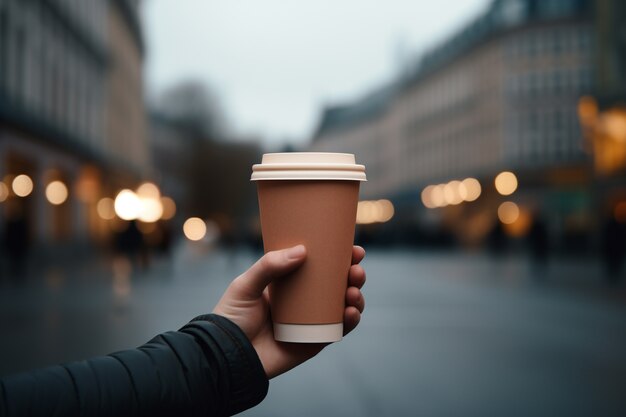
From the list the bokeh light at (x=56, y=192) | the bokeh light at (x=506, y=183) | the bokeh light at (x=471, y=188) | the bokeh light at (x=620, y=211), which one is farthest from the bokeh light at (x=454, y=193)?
the bokeh light at (x=56, y=192)

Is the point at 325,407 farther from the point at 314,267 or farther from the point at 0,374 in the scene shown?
the point at 314,267

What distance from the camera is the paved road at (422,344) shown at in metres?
6.68

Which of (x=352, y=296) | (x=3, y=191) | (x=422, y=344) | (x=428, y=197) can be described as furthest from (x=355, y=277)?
(x=428, y=197)

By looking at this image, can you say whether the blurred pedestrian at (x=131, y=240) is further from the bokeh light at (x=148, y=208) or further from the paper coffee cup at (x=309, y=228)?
the paper coffee cup at (x=309, y=228)

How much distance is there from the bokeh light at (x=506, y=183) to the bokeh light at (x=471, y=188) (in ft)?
6.72

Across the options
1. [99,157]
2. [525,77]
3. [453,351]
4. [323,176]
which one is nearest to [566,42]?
[525,77]

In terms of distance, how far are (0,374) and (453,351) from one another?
4616mm

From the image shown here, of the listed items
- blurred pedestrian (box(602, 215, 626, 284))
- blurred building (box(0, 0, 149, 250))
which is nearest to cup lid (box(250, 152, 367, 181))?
blurred pedestrian (box(602, 215, 626, 284))

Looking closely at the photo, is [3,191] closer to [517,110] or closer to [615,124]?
[615,124]

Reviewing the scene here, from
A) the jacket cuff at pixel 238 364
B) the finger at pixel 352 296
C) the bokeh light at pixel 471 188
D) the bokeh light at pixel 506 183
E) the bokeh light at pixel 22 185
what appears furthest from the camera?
the bokeh light at pixel 471 188

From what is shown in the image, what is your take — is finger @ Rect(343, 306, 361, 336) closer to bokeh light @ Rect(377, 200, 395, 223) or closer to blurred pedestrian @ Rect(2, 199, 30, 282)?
blurred pedestrian @ Rect(2, 199, 30, 282)

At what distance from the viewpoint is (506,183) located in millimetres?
60031

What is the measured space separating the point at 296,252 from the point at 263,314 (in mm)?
253

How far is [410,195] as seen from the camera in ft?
267
